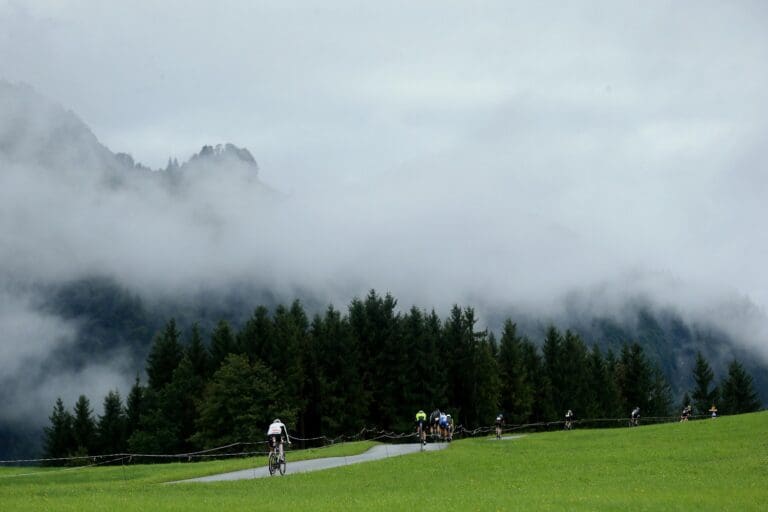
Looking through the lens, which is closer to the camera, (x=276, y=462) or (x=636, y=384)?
(x=276, y=462)

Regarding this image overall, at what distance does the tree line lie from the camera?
93.4 meters

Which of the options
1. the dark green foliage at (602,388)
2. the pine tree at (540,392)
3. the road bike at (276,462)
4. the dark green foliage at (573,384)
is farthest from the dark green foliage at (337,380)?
the road bike at (276,462)

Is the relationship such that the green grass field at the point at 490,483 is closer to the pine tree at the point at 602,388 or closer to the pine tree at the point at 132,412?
the pine tree at the point at 132,412

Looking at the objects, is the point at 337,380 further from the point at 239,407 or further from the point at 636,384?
the point at 636,384

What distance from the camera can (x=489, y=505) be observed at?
26.5 metres

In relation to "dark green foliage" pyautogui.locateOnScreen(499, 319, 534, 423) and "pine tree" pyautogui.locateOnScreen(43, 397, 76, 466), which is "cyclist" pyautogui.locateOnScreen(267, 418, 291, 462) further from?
"pine tree" pyautogui.locateOnScreen(43, 397, 76, 466)

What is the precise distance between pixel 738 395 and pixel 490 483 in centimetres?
11377

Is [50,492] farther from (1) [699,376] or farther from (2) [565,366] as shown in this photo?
(1) [699,376]

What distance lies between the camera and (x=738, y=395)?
136250 millimetres

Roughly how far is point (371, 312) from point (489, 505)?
8111 cm

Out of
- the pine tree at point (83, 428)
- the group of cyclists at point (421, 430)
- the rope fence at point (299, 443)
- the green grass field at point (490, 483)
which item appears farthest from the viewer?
the pine tree at point (83, 428)

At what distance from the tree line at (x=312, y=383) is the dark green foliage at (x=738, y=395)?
29.8 metres

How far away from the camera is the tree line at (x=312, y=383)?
306 feet

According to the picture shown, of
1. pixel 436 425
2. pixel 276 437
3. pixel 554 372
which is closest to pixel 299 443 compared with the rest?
pixel 436 425
